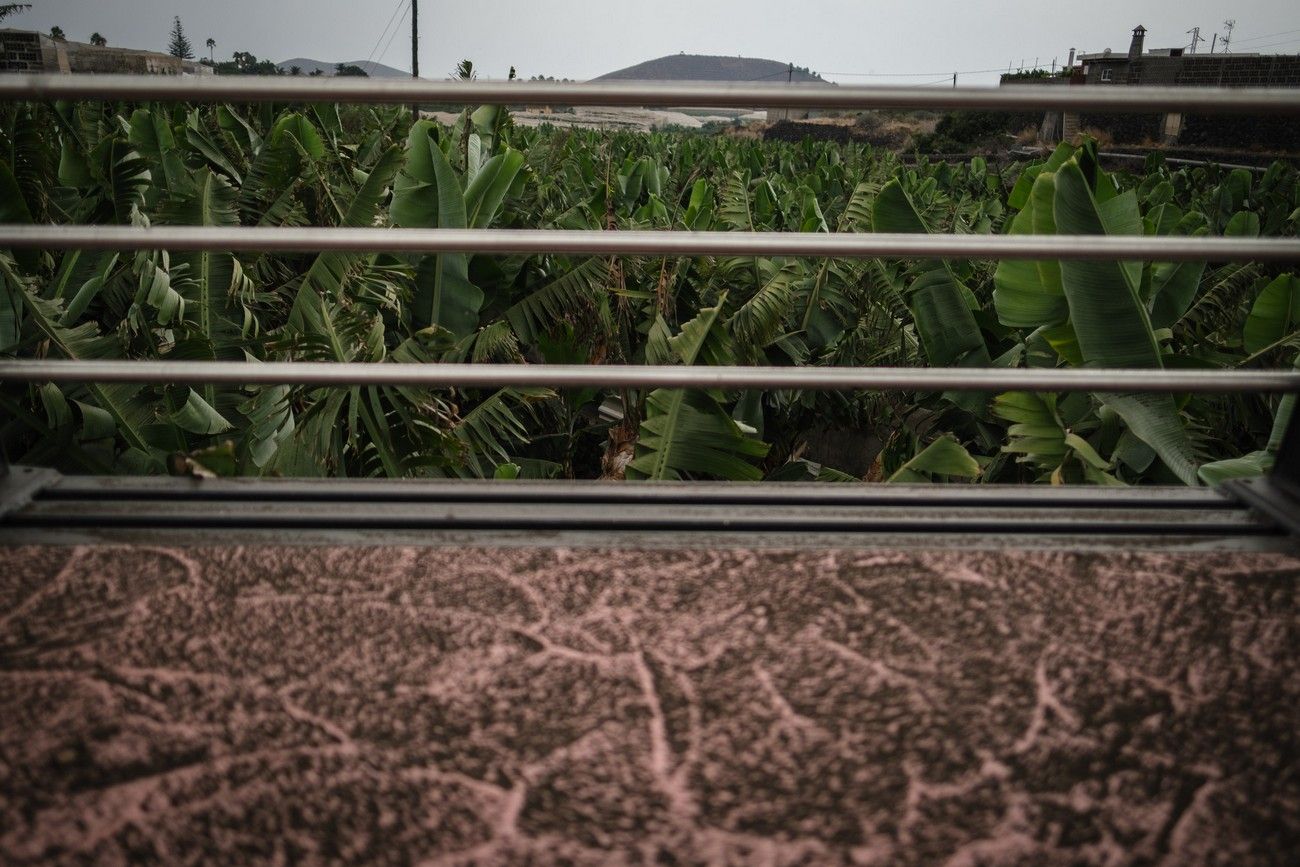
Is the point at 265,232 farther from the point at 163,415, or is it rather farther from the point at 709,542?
the point at 163,415

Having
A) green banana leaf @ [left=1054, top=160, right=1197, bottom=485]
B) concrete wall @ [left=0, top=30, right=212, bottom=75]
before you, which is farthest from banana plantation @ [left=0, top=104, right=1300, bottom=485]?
concrete wall @ [left=0, top=30, right=212, bottom=75]

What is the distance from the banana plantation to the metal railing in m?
0.47

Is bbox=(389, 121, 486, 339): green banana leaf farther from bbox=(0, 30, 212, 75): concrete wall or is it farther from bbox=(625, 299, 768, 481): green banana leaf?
bbox=(0, 30, 212, 75): concrete wall

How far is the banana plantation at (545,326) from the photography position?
3445mm

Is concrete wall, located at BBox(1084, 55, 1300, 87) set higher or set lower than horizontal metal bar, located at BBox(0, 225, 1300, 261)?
higher

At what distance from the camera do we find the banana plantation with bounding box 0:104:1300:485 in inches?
136

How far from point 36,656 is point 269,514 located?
0.46 metres

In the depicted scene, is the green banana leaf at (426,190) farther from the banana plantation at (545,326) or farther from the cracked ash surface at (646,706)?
the cracked ash surface at (646,706)

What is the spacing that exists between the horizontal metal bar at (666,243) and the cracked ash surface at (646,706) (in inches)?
21.3

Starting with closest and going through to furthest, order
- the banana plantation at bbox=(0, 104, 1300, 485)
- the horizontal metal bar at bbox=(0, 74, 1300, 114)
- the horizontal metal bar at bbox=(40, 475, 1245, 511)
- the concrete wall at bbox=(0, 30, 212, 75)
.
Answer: the horizontal metal bar at bbox=(0, 74, 1300, 114) < the horizontal metal bar at bbox=(40, 475, 1245, 511) < the banana plantation at bbox=(0, 104, 1300, 485) < the concrete wall at bbox=(0, 30, 212, 75)


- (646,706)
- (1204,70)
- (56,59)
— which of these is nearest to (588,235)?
(646,706)

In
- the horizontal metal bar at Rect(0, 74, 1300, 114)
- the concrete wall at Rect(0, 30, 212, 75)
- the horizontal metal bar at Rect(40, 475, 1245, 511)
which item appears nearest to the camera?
the horizontal metal bar at Rect(0, 74, 1300, 114)

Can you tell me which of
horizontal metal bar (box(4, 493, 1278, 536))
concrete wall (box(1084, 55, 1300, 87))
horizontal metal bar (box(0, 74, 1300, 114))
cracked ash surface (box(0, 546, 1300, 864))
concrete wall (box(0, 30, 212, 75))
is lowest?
cracked ash surface (box(0, 546, 1300, 864))

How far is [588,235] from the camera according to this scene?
5.14 feet
